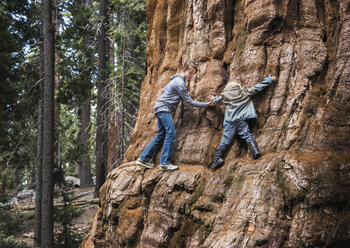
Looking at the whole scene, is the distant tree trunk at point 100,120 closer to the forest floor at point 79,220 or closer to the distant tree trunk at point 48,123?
the forest floor at point 79,220

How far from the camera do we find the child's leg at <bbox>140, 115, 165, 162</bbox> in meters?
7.13

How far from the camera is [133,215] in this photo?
6824 mm

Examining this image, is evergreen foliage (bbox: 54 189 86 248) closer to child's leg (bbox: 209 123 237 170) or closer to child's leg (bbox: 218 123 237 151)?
child's leg (bbox: 209 123 237 170)

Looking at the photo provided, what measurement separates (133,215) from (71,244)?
206 inches

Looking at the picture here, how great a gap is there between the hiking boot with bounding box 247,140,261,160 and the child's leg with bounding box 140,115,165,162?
2.10 meters

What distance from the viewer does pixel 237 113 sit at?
616cm

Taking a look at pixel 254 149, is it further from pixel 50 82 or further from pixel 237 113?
pixel 50 82

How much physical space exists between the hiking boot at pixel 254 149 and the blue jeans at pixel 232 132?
0.60 feet

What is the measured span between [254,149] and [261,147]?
0.18 metres

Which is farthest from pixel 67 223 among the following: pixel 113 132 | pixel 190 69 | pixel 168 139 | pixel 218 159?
pixel 190 69

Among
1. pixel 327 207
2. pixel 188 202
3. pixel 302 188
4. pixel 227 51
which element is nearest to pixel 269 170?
pixel 302 188

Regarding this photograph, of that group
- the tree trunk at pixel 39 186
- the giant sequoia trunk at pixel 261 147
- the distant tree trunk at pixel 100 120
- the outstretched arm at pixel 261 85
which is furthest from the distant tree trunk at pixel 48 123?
the outstretched arm at pixel 261 85

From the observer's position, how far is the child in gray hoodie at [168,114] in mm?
6824

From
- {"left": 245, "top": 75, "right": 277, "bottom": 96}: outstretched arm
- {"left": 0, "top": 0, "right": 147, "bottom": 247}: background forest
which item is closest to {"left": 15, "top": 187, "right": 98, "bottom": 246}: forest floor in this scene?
{"left": 0, "top": 0, "right": 147, "bottom": 247}: background forest
